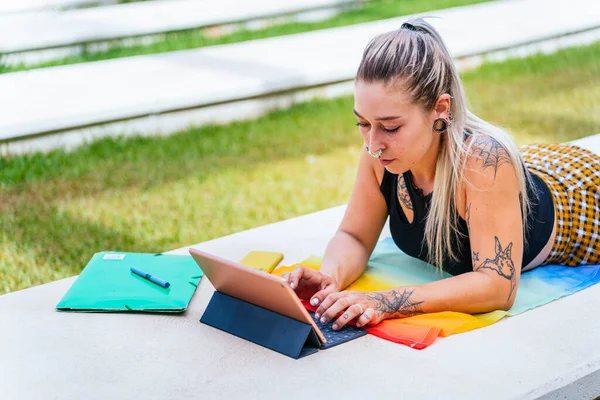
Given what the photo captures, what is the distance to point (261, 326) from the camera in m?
2.34

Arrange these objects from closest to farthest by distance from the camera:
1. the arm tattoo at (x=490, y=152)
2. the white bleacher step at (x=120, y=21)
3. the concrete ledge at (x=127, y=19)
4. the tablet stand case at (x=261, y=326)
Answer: the tablet stand case at (x=261, y=326) < the arm tattoo at (x=490, y=152) < the white bleacher step at (x=120, y=21) < the concrete ledge at (x=127, y=19)

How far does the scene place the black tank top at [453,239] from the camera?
Result: 100 inches

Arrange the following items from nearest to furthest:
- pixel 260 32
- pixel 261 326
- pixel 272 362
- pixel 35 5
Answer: pixel 272 362 < pixel 261 326 < pixel 35 5 < pixel 260 32

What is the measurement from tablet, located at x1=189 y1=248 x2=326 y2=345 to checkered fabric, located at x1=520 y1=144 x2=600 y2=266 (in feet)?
3.08

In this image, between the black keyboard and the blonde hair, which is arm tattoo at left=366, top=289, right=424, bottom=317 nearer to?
the black keyboard

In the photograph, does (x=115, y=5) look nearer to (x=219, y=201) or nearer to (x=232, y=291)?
(x=219, y=201)

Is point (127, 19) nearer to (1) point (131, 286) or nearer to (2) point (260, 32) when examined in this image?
(2) point (260, 32)

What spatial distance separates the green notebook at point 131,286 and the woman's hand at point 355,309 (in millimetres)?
468

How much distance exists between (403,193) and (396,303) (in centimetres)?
39

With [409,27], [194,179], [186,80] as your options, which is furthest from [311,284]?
[186,80]

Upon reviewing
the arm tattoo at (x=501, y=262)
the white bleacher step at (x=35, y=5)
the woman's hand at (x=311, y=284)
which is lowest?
the woman's hand at (x=311, y=284)

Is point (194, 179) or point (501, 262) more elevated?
point (501, 262)

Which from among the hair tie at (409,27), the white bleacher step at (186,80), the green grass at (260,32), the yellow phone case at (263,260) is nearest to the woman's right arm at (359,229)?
the yellow phone case at (263,260)

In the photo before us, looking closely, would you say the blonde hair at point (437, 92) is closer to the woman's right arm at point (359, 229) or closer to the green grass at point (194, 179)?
the woman's right arm at point (359, 229)
